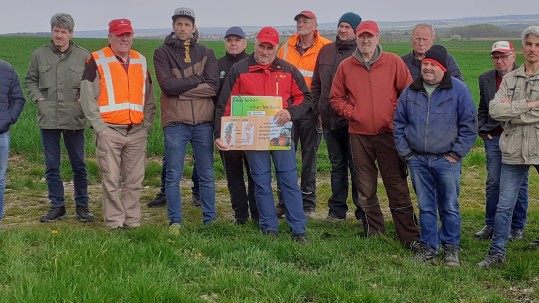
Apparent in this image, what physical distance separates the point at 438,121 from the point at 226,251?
237cm

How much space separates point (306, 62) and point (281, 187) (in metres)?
1.98

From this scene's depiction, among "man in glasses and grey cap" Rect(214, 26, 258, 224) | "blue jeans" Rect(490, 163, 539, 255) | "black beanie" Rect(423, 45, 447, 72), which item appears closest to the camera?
"black beanie" Rect(423, 45, 447, 72)

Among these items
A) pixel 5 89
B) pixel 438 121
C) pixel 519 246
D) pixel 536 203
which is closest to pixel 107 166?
pixel 5 89

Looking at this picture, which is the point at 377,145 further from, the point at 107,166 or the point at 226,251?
the point at 107,166

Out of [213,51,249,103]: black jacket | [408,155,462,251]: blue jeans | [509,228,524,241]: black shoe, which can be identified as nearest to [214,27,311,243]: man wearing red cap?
[213,51,249,103]: black jacket

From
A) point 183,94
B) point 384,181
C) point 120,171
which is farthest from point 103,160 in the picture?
point 384,181

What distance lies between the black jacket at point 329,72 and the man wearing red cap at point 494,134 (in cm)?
157

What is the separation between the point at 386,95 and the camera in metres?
6.66

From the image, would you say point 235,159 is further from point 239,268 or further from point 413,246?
point 413,246

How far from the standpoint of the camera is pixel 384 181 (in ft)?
22.8

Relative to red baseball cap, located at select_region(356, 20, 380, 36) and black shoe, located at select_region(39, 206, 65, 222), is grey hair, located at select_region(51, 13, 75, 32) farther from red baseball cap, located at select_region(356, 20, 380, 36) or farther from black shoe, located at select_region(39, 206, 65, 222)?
red baseball cap, located at select_region(356, 20, 380, 36)

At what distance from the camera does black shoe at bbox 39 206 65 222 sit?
7.89m

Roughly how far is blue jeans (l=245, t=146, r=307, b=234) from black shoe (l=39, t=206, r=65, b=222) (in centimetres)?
270

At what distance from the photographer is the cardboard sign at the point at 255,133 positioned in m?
6.81
